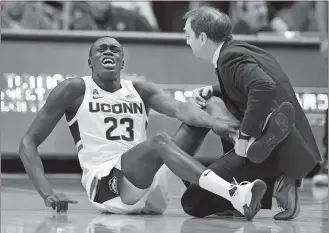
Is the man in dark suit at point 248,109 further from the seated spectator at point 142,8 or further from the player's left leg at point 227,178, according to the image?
the seated spectator at point 142,8

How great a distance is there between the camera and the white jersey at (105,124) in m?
5.46

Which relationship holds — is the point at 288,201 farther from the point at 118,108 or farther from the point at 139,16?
the point at 139,16

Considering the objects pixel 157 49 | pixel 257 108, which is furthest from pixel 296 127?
pixel 157 49

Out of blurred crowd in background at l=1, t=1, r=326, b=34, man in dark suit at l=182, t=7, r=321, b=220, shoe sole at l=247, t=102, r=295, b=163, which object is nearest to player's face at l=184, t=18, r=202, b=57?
man in dark suit at l=182, t=7, r=321, b=220

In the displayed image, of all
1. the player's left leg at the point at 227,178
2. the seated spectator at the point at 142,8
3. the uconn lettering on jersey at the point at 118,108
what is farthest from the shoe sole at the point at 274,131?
the seated spectator at the point at 142,8

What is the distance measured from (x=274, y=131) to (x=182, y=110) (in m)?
Answer: 0.96

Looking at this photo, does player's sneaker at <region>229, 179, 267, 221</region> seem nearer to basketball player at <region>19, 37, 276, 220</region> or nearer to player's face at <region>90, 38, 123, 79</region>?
basketball player at <region>19, 37, 276, 220</region>

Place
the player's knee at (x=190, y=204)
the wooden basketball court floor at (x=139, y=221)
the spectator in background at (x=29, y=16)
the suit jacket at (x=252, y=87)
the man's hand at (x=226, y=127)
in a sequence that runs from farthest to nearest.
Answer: the spectator in background at (x=29, y=16) → the player's knee at (x=190, y=204) → the man's hand at (x=226, y=127) → the suit jacket at (x=252, y=87) → the wooden basketball court floor at (x=139, y=221)

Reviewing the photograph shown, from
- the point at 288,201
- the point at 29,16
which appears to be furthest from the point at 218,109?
the point at 29,16

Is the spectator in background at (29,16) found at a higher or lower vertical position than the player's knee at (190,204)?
higher

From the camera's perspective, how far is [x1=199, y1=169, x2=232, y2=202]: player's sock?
15.4 feet

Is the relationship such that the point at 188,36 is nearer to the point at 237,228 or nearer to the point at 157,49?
the point at 237,228

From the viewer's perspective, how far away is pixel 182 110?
17.8 feet

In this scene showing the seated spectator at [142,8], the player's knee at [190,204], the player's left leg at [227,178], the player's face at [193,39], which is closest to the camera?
the player's face at [193,39]
